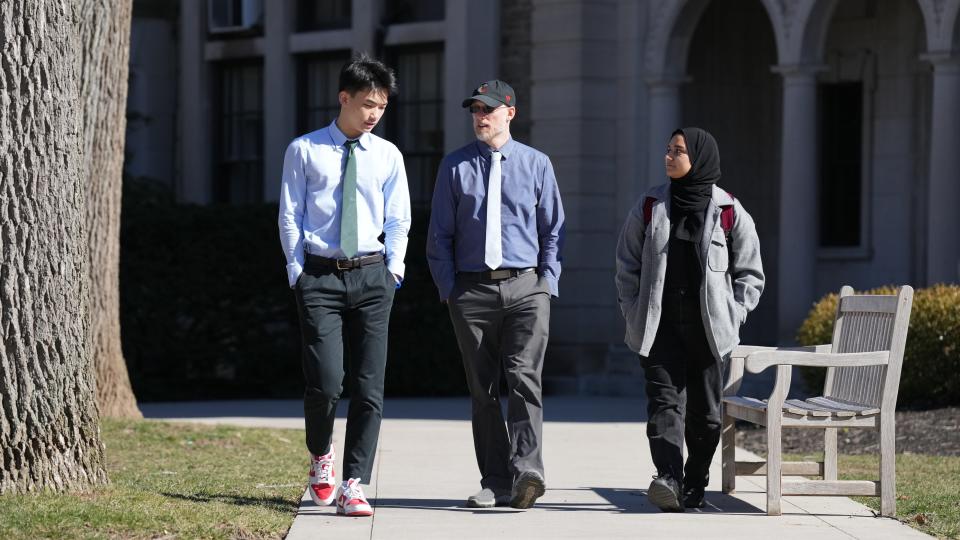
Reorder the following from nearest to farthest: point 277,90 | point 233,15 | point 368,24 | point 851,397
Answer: point 851,397 < point 368,24 < point 277,90 < point 233,15

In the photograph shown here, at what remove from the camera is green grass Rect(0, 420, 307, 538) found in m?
6.74

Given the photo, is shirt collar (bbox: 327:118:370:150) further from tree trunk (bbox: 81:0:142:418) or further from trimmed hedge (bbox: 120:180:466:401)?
Answer: trimmed hedge (bbox: 120:180:466:401)

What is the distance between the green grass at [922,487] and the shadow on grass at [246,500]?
2812 mm

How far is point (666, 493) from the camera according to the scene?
7.72m

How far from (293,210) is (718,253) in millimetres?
1949

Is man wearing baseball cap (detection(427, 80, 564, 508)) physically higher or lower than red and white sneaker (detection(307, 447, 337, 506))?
higher

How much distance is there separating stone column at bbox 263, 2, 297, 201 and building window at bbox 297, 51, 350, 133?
0.38ft

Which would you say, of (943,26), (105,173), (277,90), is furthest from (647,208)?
(277,90)

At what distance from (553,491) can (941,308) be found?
5.15m

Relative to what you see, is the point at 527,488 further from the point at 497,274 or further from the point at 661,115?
the point at 661,115

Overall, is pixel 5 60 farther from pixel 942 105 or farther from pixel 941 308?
pixel 942 105

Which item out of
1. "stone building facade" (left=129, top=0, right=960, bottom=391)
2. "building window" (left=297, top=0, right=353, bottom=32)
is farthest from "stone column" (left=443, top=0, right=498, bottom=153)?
"building window" (left=297, top=0, right=353, bottom=32)

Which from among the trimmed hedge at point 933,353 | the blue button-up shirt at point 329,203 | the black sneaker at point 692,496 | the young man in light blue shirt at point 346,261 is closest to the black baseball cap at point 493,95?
the young man in light blue shirt at point 346,261

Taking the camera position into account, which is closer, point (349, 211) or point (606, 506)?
point (349, 211)
